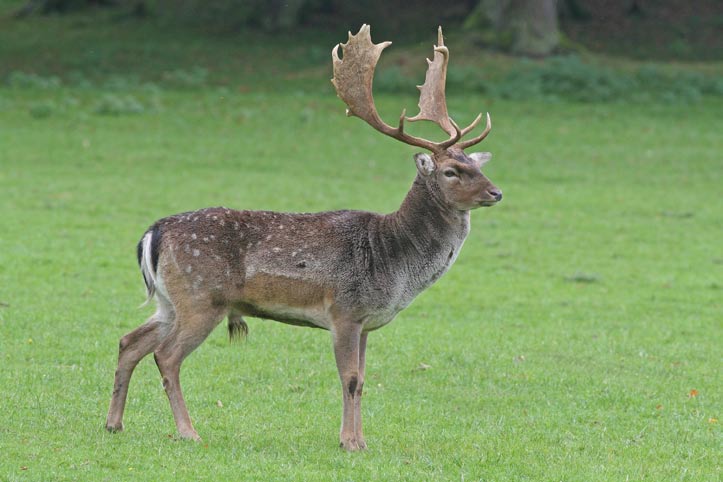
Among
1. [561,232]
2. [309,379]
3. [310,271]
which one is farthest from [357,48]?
[561,232]

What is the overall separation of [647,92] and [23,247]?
55.4ft

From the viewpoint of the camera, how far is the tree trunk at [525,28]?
28.2 metres

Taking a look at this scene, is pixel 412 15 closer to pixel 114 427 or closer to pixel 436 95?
pixel 436 95

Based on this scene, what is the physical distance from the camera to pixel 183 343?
7555 mm

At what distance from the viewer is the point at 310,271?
7.64 m

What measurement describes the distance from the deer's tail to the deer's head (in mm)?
1693

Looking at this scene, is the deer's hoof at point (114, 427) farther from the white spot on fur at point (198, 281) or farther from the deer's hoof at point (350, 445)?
the deer's hoof at point (350, 445)

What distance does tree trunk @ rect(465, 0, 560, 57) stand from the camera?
28.2 metres

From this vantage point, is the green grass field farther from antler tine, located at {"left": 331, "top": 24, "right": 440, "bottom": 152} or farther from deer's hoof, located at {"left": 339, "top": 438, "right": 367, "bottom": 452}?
antler tine, located at {"left": 331, "top": 24, "right": 440, "bottom": 152}

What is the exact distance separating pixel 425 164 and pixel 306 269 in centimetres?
105

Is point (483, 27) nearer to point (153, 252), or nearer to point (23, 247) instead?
point (23, 247)

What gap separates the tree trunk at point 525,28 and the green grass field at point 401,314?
2527 millimetres

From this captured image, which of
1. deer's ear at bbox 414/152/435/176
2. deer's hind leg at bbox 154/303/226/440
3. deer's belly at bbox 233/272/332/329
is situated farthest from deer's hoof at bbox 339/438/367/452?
deer's ear at bbox 414/152/435/176

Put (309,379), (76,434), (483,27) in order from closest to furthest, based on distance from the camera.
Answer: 1. (76,434)
2. (309,379)
3. (483,27)
